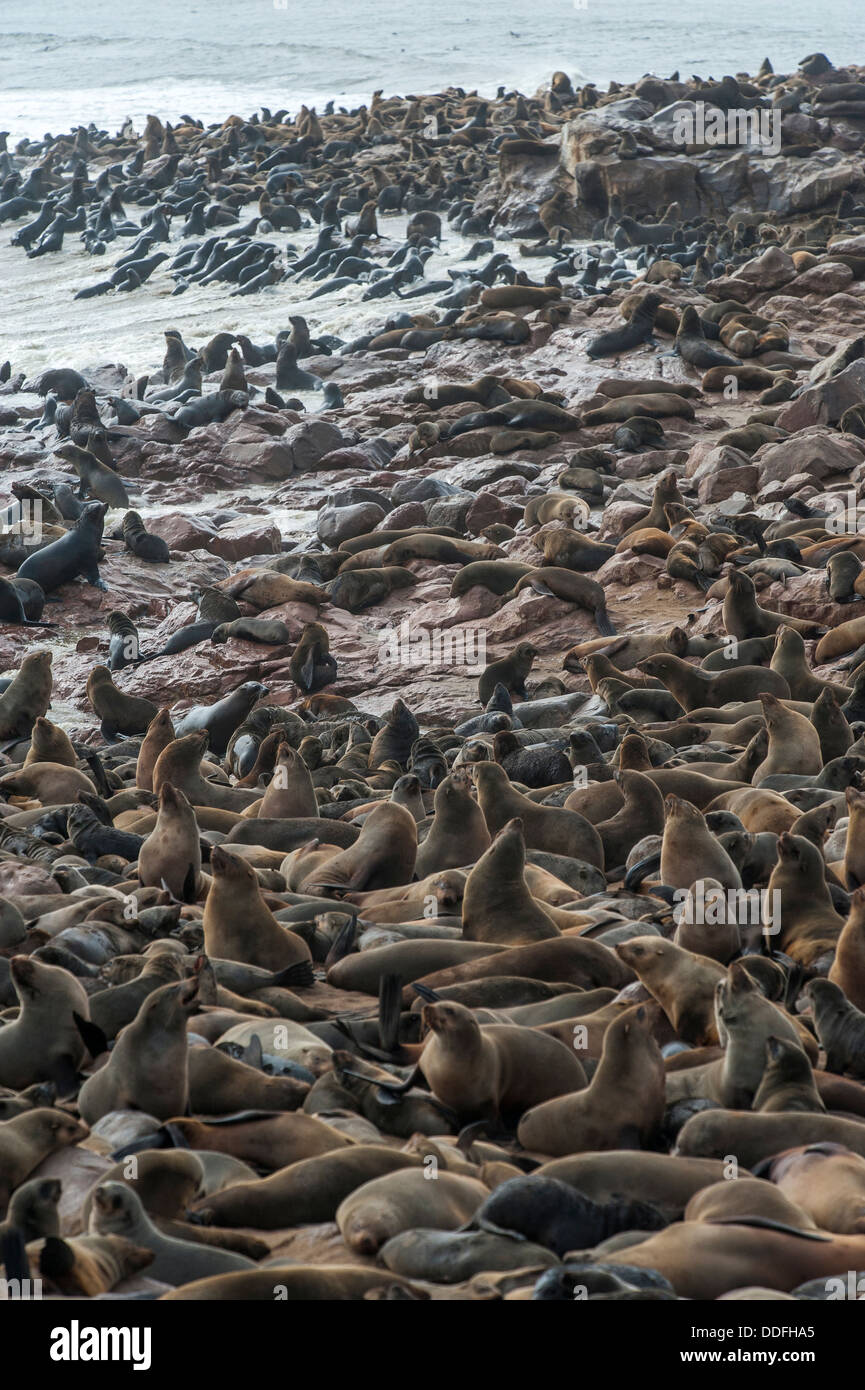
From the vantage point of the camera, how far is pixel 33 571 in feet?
44.0

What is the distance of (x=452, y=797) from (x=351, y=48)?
2740 inches

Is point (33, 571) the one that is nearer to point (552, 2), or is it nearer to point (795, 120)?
point (795, 120)

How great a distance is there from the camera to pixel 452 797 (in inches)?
249

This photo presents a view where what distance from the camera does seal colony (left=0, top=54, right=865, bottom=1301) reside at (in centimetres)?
333

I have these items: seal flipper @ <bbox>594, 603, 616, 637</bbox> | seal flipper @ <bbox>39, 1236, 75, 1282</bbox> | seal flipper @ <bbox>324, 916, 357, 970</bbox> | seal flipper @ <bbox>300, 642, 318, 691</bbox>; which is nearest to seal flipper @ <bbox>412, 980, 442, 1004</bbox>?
seal flipper @ <bbox>324, 916, 357, 970</bbox>

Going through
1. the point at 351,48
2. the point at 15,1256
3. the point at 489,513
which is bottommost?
the point at 15,1256

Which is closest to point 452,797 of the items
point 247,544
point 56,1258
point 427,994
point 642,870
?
point 642,870

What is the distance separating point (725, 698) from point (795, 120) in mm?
22950

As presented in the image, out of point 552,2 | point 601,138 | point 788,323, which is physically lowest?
point 788,323

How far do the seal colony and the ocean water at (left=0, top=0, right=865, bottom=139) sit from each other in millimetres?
33894

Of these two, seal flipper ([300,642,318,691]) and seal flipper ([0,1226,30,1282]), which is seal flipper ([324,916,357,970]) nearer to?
seal flipper ([0,1226,30,1282])

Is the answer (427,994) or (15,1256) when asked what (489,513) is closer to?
(427,994)

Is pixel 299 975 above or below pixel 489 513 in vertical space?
below

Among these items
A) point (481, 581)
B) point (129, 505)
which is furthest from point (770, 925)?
point (129, 505)
